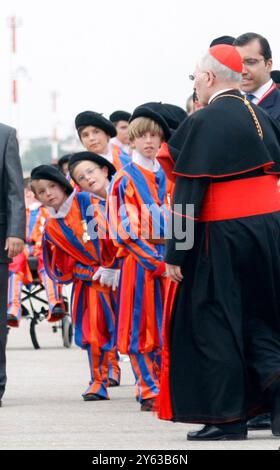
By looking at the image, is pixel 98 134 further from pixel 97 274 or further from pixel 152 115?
pixel 152 115

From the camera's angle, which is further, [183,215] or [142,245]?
[142,245]

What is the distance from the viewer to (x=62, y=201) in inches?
453

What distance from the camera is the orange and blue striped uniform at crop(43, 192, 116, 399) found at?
11.5 m

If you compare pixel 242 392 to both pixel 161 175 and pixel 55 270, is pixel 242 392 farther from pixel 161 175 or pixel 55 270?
pixel 55 270

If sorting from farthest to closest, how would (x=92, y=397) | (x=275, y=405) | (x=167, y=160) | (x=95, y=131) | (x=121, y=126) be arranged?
(x=121, y=126) → (x=95, y=131) → (x=92, y=397) → (x=167, y=160) → (x=275, y=405)

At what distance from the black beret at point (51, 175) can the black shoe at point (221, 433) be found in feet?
10.8

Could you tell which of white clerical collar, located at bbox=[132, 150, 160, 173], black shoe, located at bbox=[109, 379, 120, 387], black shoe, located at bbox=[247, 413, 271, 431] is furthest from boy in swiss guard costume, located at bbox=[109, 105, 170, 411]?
black shoe, located at bbox=[109, 379, 120, 387]

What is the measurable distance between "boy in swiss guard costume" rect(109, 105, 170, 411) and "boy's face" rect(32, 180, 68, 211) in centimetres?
77

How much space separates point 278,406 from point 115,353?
395 centimetres

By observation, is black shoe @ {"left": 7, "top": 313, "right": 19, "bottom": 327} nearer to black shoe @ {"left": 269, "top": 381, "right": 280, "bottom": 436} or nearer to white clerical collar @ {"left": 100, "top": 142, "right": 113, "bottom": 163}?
white clerical collar @ {"left": 100, "top": 142, "right": 113, "bottom": 163}

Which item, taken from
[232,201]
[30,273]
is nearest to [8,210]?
[232,201]

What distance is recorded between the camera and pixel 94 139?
41.3ft

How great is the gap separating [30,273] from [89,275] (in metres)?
6.06

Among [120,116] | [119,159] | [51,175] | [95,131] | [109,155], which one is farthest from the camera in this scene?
[120,116]
